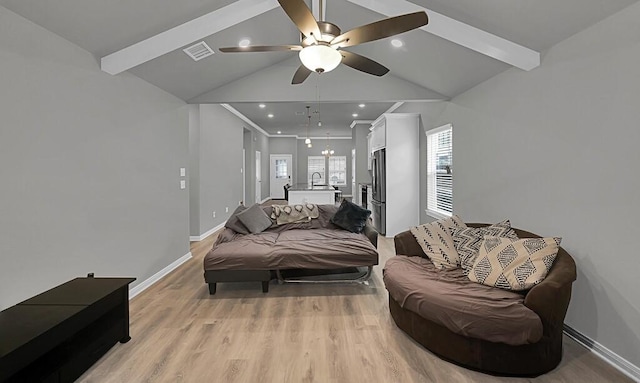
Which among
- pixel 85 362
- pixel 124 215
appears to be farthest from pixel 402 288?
pixel 124 215

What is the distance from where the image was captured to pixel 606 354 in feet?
7.62

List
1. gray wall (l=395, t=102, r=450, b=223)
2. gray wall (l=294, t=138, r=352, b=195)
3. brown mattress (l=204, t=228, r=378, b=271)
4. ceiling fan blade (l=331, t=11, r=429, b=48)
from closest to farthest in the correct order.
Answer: ceiling fan blade (l=331, t=11, r=429, b=48)
brown mattress (l=204, t=228, r=378, b=271)
gray wall (l=395, t=102, r=450, b=223)
gray wall (l=294, t=138, r=352, b=195)

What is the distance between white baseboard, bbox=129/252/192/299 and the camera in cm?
358

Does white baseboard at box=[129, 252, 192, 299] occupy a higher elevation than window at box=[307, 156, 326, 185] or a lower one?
lower

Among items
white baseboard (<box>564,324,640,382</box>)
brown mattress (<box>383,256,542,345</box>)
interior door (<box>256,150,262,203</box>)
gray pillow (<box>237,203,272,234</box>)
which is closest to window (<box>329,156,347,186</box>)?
interior door (<box>256,150,262,203</box>)

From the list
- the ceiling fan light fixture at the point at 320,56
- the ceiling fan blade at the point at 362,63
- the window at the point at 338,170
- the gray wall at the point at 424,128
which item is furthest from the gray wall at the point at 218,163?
the window at the point at 338,170

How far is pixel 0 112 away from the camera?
2.07 meters

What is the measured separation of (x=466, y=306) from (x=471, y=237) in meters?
1.16

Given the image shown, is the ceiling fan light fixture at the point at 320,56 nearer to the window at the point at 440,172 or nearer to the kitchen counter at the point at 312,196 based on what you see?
the window at the point at 440,172

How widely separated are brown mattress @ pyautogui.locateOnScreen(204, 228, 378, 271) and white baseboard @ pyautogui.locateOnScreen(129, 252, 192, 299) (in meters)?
0.83

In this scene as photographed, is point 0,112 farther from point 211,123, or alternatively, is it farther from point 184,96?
point 211,123

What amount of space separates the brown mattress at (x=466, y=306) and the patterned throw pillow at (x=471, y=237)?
21 centimetres

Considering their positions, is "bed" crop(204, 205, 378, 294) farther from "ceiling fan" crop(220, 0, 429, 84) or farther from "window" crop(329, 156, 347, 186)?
"window" crop(329, 156, 347, 186)

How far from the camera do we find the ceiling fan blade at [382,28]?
1938 millimetres
